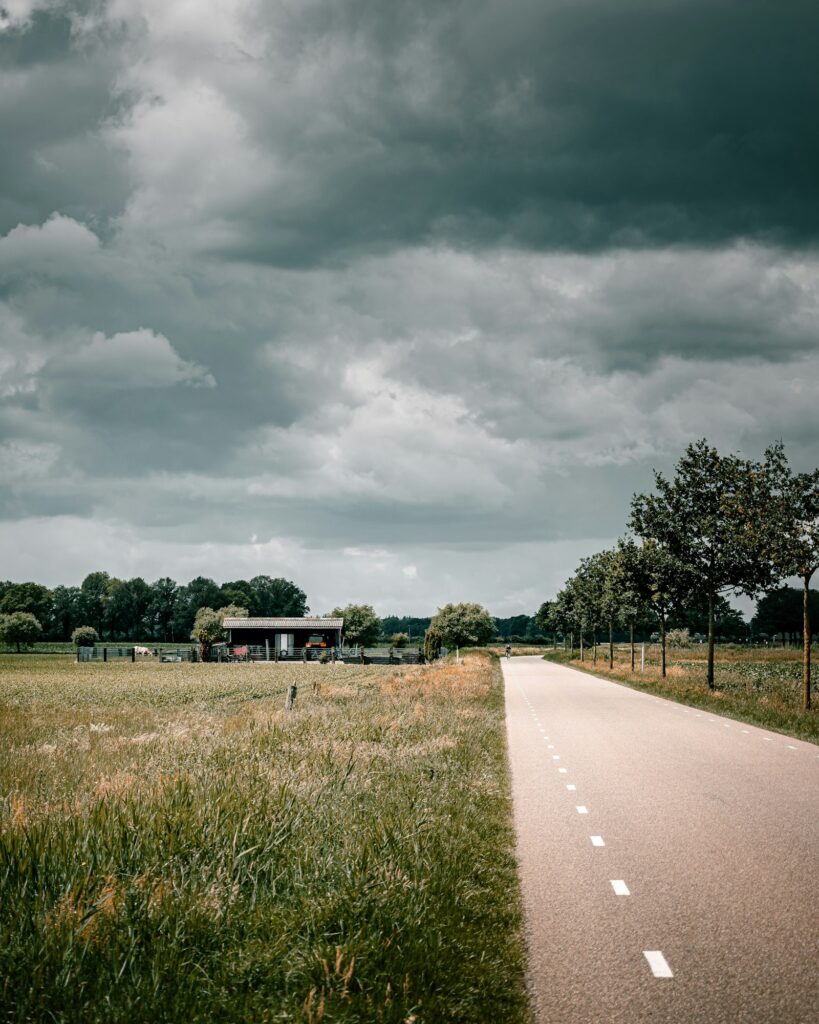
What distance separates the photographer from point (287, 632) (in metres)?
93.6

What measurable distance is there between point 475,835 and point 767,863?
2714 millimetres

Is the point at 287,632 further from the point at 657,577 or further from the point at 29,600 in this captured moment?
the point at 29,600

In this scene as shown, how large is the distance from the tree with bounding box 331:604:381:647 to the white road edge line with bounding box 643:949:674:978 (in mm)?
107791

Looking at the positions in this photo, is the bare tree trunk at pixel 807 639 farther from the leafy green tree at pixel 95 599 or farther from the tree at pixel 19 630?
the leafy green tree at pixel 95 599

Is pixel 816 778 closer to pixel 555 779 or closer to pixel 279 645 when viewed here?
pixel 555 779

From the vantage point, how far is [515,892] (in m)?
6.56

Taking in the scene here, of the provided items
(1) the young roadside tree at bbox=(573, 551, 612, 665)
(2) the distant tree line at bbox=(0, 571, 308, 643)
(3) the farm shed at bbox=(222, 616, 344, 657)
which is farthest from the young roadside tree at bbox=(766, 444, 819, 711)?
Result: (2) the distant tree line at bbox=(0, 571, 308, 643)

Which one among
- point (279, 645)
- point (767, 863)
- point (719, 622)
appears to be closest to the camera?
point (767, 863)

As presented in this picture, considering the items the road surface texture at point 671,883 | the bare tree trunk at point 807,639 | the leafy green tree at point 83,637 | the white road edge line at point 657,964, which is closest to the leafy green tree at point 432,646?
the leafy green tree at point 83,637

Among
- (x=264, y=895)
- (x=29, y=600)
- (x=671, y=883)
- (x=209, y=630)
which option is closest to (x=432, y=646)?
(x=209, y=630)

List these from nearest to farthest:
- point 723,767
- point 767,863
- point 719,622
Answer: point 767,863 < point 723,767 < point 719,622

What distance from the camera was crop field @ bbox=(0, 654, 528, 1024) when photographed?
14.2 feet

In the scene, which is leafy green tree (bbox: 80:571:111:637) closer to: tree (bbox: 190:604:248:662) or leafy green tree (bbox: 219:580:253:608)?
leafy green tree (bbox: 219:580:253:608)

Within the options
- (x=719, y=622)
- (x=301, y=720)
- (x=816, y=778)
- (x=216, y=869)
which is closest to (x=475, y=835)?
(x=216, y=869)
